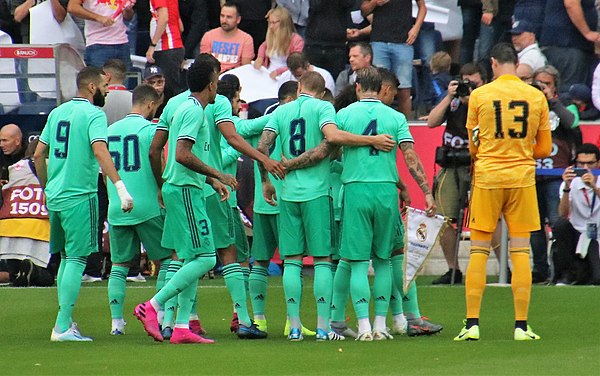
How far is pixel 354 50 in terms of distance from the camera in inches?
631

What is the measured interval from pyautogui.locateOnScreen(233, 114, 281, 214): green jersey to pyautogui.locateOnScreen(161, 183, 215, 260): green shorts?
36.1 inches

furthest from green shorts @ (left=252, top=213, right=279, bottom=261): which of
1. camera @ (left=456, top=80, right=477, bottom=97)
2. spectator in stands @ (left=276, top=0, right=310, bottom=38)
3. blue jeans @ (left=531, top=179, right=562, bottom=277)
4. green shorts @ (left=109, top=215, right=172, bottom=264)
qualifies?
spectator in stands @ (left=276, top=0, right=310, bottom=38)

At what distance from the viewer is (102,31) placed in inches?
741

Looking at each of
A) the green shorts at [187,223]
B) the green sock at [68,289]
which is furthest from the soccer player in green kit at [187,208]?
the green sock at [68,289]

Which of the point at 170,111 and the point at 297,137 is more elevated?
the point at 170,111

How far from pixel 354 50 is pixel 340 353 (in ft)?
21.2

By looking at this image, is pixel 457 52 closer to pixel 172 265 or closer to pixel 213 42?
pixel 213 42

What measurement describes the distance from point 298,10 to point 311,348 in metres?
9.91

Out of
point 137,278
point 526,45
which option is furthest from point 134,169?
point 526,45

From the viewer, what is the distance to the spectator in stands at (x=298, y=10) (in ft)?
64.4

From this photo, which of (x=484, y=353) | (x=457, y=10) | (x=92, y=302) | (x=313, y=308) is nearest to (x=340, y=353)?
(x=484, y=353)

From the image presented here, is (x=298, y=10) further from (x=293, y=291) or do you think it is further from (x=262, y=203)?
(x=293, y=291)

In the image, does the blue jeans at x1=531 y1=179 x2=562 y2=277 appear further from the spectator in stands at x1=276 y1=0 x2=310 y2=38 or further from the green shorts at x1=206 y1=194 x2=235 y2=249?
the green shorts at x1=206 y1=194 x2=235 y2=249

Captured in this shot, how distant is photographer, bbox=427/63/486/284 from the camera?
50.8 ft
